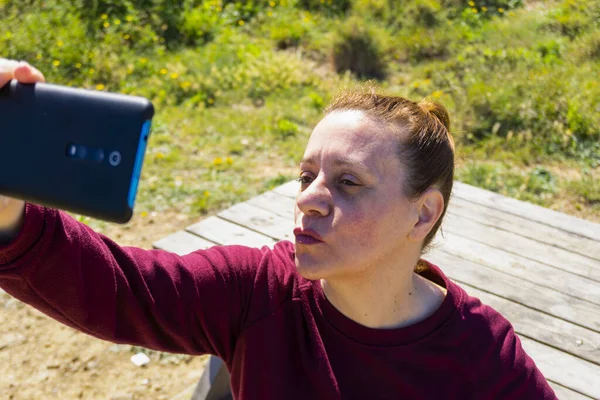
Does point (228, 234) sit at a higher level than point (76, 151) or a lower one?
lower

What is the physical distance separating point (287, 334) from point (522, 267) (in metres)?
1.33

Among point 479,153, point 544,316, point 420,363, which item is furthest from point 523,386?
point 479,153

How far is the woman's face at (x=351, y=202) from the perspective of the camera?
1.68 m

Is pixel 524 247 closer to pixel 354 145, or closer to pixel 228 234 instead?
pixel 228 234

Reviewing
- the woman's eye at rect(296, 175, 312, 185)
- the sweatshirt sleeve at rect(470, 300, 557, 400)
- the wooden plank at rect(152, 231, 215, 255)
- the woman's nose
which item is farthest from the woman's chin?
the wooden plank at rect(152, 231, 215, 255)

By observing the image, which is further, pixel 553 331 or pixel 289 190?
pixel 289 190

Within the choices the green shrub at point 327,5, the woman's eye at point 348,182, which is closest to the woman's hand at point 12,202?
the woman's eye at point 348,182

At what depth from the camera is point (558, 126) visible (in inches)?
224

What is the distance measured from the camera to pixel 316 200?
1688mm

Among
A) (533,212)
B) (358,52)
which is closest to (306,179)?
(533,212)

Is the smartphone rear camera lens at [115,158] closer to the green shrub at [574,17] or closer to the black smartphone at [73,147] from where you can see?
the black smartphone at [73,147]

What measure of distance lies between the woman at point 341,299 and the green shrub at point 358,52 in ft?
18.1

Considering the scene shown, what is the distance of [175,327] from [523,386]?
86 cm

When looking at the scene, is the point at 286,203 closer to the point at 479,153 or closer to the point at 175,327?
the point at 175,327
